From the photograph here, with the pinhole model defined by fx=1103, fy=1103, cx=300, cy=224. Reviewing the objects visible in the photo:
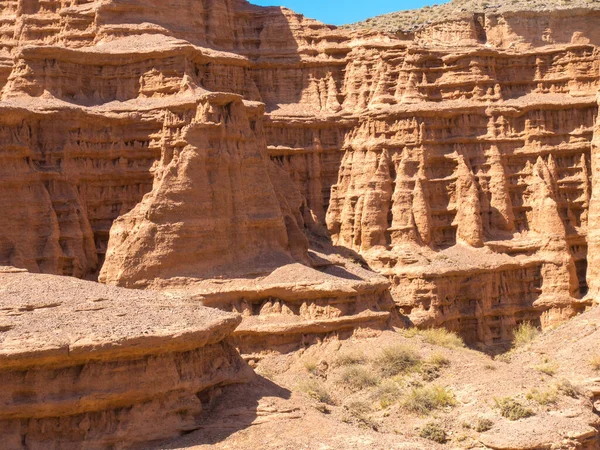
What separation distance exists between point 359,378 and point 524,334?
16.9 m

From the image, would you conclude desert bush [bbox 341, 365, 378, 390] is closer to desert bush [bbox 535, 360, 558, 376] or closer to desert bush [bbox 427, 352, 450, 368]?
desert bush [bbox 427, 352, 450, 368]

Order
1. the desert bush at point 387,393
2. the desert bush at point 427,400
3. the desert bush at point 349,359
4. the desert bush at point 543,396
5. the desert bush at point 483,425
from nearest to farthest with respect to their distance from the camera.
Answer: the desert bush at point 483,425
the desert bush at point 543,396
the desert bush at point 427,400
the desert bush at point 387,393
the desert bush at point 349,359

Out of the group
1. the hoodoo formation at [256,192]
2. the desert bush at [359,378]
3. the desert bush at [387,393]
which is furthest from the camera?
the desert bush at [359,378]

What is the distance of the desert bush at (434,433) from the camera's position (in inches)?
1437

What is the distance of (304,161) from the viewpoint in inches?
2373

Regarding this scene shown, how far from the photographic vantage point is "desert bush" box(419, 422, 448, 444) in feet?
120

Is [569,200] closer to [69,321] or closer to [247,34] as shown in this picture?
[247,34]

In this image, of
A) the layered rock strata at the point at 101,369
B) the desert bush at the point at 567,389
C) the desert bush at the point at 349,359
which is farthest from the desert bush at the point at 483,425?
the layered rock strata at the point at 101,369

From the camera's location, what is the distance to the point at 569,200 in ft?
201

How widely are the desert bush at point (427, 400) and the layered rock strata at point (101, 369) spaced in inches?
331

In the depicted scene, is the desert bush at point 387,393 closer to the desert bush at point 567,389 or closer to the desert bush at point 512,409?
the desert bush at point 512,409

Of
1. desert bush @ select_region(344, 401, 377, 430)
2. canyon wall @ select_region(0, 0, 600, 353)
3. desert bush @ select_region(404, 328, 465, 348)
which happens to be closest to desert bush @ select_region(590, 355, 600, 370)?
desert bush @ select_region(404, 328, 465, 348)

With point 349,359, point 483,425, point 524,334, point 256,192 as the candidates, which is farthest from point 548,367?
point 256,192

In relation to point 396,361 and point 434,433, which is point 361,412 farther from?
point 396,361
